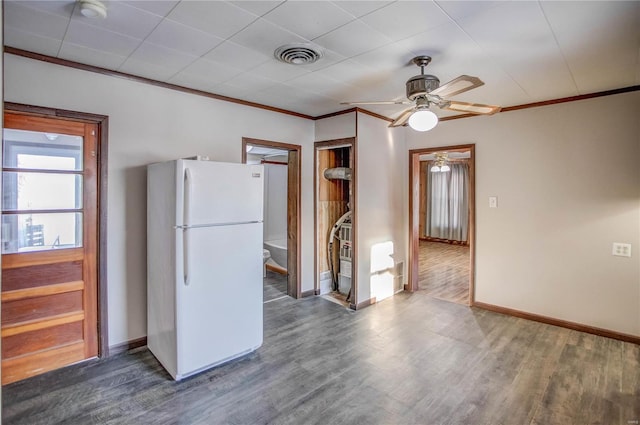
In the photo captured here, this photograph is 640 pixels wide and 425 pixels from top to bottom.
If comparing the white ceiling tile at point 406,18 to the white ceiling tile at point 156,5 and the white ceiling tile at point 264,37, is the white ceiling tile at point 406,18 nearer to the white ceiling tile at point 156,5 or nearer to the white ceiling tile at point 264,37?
the white ceiling tile at point 264,37

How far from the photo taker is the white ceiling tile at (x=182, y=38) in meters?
2.26

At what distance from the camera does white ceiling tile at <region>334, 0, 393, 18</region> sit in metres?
1.94

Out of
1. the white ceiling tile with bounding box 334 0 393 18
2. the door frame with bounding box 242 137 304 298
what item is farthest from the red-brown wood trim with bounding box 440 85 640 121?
the white ceiling tile with bounding box 334 0 393 18

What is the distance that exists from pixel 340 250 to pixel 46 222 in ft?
10.6

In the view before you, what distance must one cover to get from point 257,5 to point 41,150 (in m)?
2.09

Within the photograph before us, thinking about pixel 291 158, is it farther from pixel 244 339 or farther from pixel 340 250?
pixel 244 339

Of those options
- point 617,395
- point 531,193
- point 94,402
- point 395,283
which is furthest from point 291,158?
point 617,395

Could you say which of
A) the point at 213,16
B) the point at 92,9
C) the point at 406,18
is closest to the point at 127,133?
the point at 92,9

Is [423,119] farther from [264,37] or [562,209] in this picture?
[562,209]

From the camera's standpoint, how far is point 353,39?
2367 mm

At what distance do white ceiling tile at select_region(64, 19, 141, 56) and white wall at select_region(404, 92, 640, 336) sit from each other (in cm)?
368

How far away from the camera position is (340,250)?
15.7ft

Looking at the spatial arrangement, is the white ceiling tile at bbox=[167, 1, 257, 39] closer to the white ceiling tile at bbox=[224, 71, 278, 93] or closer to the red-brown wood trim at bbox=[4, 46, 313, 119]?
the white ceiling tile at bbox=[224, 71, 278, 93]

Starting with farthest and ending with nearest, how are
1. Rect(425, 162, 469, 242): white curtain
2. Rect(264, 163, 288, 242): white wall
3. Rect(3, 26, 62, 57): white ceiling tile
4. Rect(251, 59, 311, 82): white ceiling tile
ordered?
Rect(425, 162, 469, 242): white curtain, Rect(264, 163, 288, 242): white wall, Rect(251, 59, 311, 82): white ceiling tile, Rect(3, 26, 62, 57): white ceiling tile
